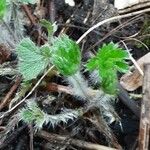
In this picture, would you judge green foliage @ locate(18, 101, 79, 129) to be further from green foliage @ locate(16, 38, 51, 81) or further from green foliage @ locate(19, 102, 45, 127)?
green foliage @ locate(16, 38, 51, 81)

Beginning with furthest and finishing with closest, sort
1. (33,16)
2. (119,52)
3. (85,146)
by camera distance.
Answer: (33,16), (85,146), (119,52)

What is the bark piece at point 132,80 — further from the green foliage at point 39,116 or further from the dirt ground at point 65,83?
the green foliage at point 39,116

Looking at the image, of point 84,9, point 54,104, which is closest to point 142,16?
point 84,9

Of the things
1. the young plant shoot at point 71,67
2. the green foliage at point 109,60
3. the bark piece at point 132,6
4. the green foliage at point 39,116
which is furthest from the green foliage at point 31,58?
the bark piece at point 132,6

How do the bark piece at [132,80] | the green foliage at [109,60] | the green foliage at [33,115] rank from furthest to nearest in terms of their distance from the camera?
the bark piece at [132,80] < the green foliage at [33,115] < the green foliage at [109,60]

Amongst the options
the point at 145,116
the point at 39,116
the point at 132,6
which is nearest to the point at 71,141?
the point at 39,116

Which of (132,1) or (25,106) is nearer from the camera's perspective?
(25,106)

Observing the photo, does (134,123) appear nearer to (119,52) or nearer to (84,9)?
(119,52)

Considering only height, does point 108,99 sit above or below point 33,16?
below
